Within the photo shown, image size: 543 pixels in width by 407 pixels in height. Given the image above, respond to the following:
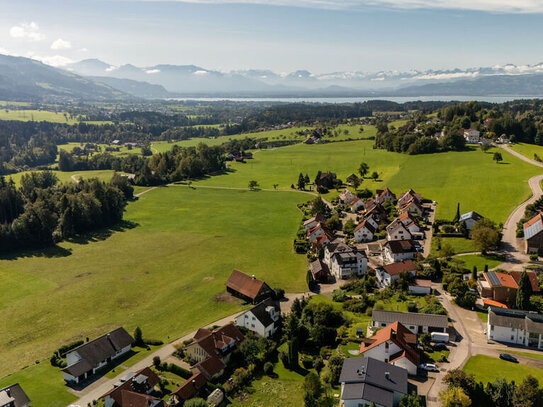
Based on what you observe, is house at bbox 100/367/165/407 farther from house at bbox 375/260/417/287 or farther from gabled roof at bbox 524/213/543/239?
gabled roof at bbox 524/213/543/239

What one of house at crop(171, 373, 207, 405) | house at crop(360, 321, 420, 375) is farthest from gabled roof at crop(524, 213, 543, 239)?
house at crop(171, 373, 207, 405)

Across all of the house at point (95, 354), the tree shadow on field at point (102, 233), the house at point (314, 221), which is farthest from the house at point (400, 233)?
A: the tree shadow on field at point (102, 233)

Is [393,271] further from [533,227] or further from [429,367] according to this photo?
[533,227]

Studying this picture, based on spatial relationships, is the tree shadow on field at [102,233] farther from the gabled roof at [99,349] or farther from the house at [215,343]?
the house at [215,343]

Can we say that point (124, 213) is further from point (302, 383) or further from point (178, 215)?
point (302, 383)

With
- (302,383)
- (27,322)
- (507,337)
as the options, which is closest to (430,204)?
(507,337)

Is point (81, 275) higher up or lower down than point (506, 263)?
lower down

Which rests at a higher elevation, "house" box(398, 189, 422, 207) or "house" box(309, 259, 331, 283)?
"house" box(398, 189, 422, 207)
